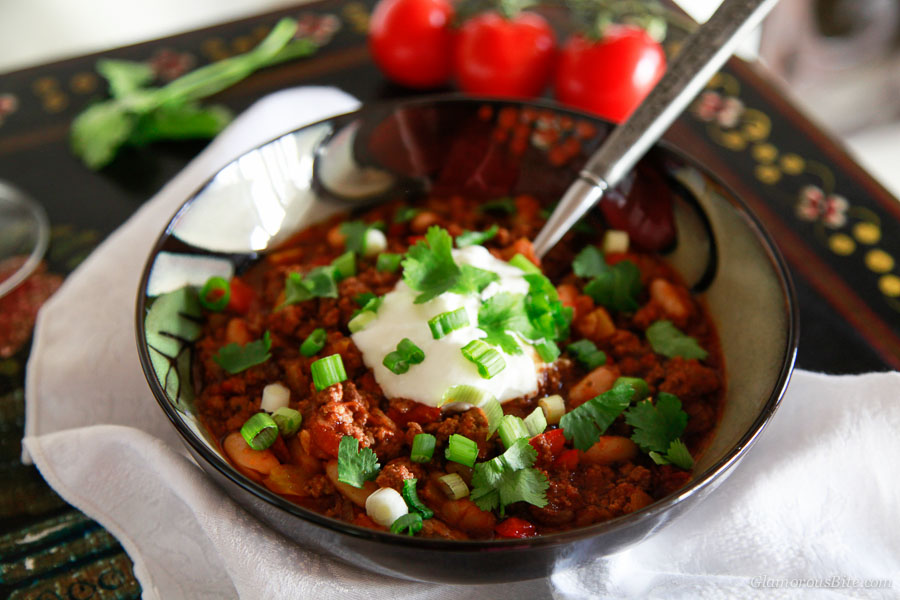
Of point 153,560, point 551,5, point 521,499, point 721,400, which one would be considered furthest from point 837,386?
point 551,5

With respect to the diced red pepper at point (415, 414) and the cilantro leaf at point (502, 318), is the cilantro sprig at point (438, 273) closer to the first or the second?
the cilantro leaf at point (502, 318)

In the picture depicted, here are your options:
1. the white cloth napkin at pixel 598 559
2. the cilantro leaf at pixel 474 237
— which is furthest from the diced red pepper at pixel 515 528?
the cilantro leaf at pixel 474 237

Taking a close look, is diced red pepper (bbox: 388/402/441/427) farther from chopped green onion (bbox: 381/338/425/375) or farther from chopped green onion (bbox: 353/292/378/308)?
chopped green onion (bbox: 353/292/378/308)

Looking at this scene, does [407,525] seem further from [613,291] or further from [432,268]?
[613,291]

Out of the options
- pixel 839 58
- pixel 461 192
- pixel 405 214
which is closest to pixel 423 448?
pixel 405 214

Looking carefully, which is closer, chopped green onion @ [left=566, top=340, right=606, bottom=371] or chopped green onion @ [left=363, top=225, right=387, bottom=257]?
chopped green onion @ [left=566, top=340, right=606, bottom=371]

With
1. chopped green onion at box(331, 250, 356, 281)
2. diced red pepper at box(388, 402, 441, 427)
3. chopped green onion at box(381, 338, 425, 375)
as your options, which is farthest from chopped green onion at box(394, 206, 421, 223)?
diced red pepper at box(388, 402, 441, 427)
